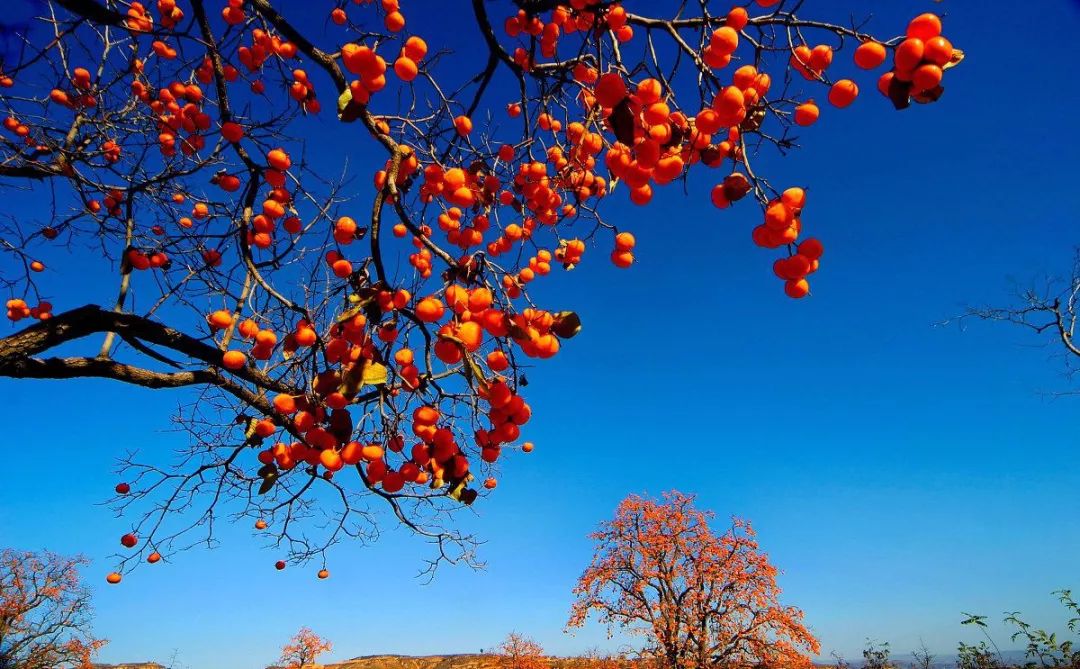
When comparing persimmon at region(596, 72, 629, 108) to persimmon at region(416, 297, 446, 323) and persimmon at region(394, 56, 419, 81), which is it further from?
persimmon at region(394, 56, 419, 81)

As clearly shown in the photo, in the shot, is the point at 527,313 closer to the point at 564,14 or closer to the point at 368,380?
the point at 368,380

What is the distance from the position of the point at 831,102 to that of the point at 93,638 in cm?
2740

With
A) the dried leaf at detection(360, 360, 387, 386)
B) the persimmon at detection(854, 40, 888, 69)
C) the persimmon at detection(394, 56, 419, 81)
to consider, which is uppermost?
the persimmon at detection(394, 56, 419, 81)

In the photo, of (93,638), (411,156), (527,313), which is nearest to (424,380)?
(527,313)

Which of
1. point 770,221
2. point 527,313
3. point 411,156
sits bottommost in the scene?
point 527,313

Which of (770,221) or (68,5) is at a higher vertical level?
(68,5)

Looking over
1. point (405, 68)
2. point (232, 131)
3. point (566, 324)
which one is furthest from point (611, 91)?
point (232, 131)

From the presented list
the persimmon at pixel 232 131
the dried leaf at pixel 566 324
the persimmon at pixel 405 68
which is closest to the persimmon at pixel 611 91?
the dried leaf at pixel 566 324

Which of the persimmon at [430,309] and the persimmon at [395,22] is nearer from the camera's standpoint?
the persimmon at [430,309]

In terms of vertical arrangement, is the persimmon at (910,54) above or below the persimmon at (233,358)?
above

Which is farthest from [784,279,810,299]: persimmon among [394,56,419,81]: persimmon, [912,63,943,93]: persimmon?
[394,56,419,81]: persimmon

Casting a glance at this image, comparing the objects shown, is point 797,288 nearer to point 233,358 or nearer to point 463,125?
point 463,125

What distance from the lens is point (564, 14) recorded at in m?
2.68

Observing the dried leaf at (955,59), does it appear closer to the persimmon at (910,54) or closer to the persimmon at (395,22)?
the persimmon at (910,54)
